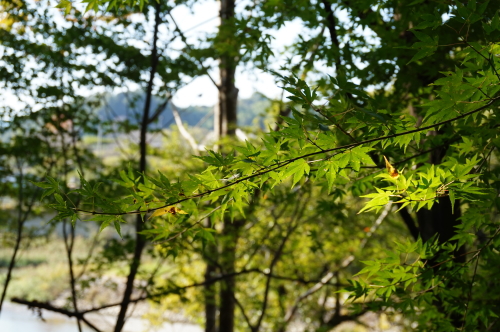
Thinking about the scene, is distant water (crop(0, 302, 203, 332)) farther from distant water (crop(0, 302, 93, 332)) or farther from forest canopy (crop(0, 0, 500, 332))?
forest canopy (crop(0, 0, 500, 332))

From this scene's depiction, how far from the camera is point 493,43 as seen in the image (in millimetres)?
1188

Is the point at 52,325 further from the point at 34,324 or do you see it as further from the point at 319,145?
the point at 319,145

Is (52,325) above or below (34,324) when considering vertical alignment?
below

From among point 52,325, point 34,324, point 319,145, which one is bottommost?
point 319,145

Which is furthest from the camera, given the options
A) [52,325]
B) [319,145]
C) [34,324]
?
[34,324]

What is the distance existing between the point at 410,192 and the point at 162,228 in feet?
2.97

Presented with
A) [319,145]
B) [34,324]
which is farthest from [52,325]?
[319,145]

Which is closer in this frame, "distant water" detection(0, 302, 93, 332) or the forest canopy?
the forest canopy

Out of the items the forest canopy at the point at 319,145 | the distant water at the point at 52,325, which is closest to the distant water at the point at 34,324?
the distant water at the point at 52,325

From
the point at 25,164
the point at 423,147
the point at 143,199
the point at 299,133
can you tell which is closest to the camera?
the point at 299,133

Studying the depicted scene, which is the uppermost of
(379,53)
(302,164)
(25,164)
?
(25,164)

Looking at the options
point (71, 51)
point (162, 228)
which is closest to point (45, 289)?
point (71, 51)

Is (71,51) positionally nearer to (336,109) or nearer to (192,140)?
(192,140)

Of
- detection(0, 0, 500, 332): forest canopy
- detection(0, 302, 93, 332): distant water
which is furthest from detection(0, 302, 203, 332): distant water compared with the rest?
detection(0, 0, 500, 332): forest canopy
